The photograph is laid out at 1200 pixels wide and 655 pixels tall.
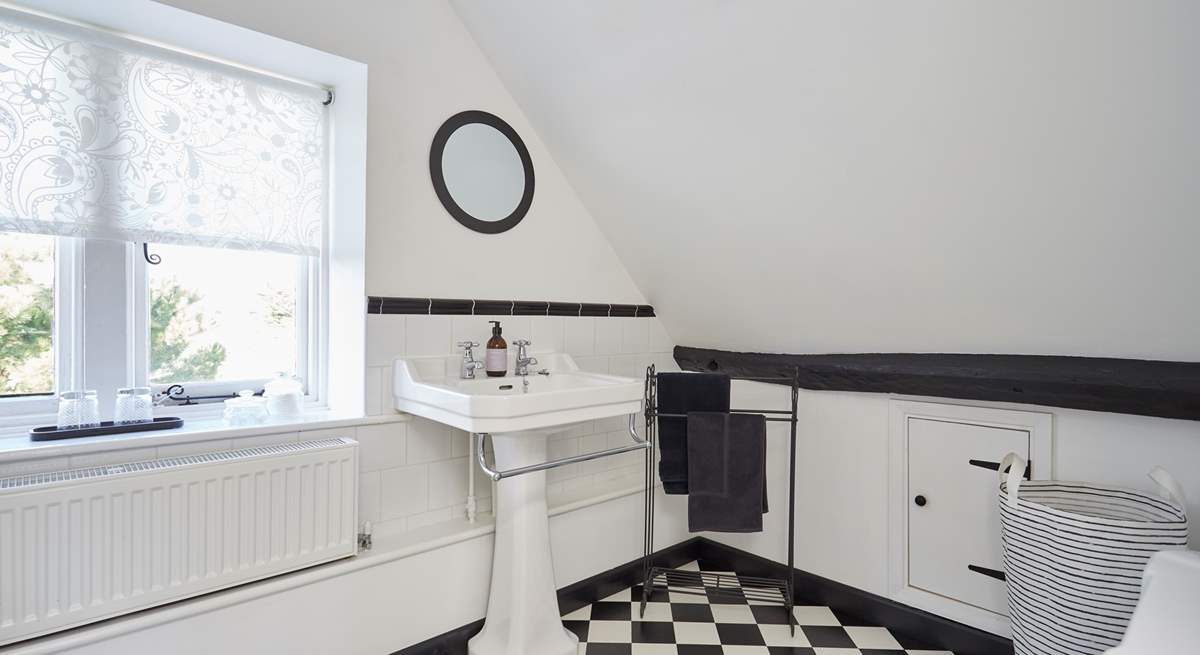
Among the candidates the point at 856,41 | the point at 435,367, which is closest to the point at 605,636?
the point at 435,367

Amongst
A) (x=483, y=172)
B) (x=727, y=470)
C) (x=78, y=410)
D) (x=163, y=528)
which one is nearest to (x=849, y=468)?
(x=727, y=470)

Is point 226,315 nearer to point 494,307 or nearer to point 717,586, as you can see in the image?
point 494,307

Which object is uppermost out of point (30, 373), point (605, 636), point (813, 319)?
point (813, 319)

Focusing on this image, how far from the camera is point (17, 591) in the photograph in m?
1.43

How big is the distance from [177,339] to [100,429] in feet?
1.25

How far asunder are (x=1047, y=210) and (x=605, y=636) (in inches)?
80.6

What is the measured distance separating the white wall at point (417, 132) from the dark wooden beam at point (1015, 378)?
1226mm

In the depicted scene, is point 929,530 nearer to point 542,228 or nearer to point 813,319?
point 813,319

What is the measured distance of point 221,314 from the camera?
2.12 m

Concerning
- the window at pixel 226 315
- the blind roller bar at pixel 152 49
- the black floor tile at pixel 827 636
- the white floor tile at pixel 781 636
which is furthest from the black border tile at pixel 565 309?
the black floor tile at pixel 827 636

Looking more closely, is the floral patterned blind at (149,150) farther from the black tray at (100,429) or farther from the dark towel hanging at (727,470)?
the dark towel hanging at (727,470)

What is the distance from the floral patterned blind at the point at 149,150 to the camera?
5.50ft

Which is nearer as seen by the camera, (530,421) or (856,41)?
(856,41)

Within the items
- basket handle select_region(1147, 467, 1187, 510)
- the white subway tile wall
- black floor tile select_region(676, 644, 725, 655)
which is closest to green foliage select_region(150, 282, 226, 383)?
the white subway tile wall
